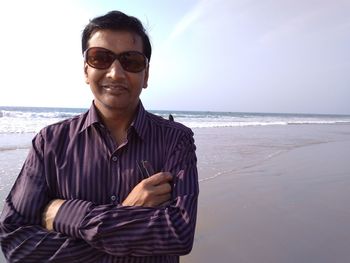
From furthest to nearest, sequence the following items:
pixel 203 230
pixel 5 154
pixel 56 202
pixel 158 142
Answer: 1. pixel 5 154
2. pixel 203 230
3. pixel 158 142
4. pixel 56 202

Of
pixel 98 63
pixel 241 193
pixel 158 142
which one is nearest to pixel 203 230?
pixel 241 193

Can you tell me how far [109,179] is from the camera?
1879 mm

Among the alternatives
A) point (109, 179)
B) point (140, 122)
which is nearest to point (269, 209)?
point (140, 122)

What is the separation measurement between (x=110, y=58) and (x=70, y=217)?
915mm

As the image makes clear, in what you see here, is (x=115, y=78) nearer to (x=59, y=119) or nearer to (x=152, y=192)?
(x=152, y=192)

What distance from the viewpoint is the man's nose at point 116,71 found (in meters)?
1.97

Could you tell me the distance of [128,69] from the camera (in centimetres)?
201

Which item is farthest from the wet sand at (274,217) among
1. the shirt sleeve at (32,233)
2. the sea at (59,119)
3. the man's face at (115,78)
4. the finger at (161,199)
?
the sea at (59,119)

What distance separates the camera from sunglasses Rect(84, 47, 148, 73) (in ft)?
6.53

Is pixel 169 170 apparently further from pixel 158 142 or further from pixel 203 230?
pixel 203 230

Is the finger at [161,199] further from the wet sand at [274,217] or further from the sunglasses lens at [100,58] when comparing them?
the wet sand at [274,217]

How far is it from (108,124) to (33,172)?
502mm

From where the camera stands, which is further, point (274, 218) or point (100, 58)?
point (274, 218)

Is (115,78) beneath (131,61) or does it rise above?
beneath
